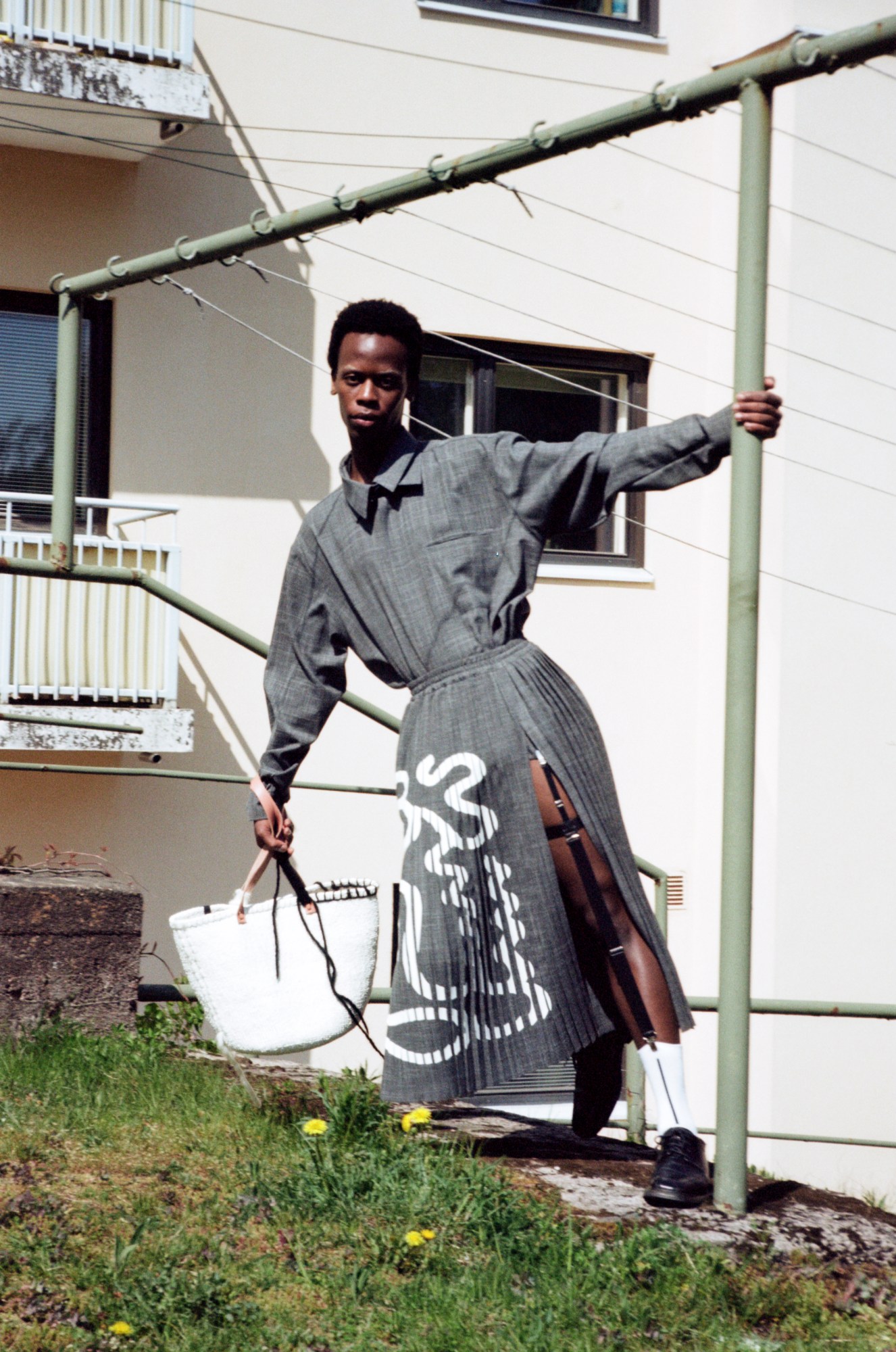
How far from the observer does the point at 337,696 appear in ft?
11.6

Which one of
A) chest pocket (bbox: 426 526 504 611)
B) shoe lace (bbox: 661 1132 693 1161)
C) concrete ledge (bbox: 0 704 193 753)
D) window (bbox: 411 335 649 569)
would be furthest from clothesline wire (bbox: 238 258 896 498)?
shoe lace (bbox: 661 1132 693 1161)

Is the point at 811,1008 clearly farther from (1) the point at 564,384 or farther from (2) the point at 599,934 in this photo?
(1) the point at 564,384

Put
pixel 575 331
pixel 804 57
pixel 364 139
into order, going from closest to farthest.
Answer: pixel 804 57, pixel 364 139, pixel 575 331

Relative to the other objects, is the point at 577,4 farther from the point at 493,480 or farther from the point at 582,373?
the point at 493,480

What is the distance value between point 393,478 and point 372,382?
0.20 meters

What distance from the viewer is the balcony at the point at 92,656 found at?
7.67 m

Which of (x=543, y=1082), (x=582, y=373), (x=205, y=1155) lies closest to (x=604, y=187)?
(x=582, y=373)

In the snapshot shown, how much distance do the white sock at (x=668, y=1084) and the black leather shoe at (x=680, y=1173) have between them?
0.02 metres

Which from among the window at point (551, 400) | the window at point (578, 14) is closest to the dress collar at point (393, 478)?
the window at point (551, 400)

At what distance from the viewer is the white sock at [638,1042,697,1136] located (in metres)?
2.97

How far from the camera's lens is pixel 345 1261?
2604 mm

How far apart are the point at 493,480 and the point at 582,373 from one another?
6310mm

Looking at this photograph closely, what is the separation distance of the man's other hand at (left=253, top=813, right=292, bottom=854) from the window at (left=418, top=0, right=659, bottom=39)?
6.77 metres

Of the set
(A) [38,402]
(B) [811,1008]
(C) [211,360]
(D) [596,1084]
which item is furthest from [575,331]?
(D) [596,1084]
